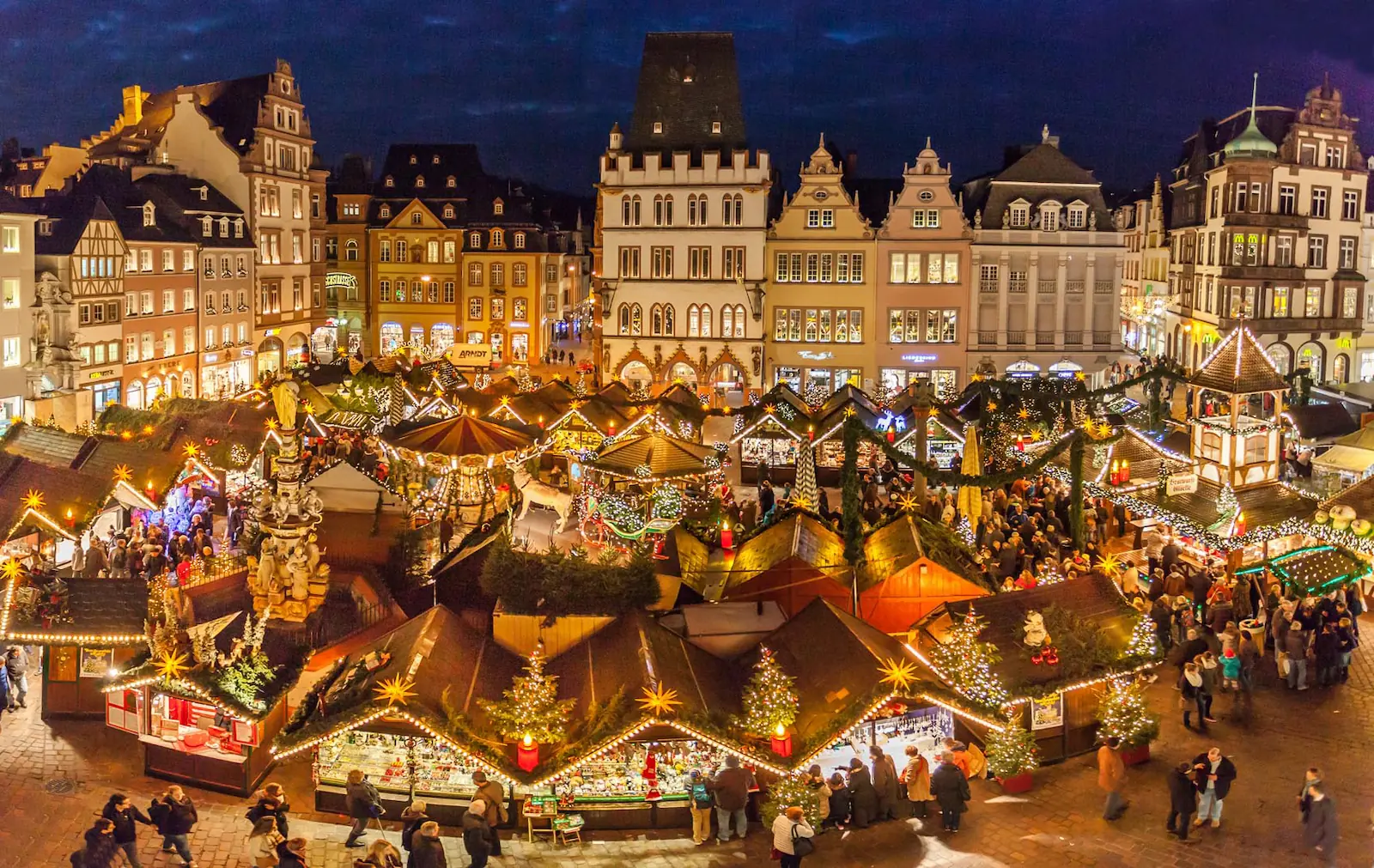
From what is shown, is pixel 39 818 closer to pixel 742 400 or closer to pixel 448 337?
pixel 742 400

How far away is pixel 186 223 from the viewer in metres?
48.8

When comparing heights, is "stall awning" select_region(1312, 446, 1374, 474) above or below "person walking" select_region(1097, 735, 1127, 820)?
above

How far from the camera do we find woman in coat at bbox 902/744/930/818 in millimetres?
14258

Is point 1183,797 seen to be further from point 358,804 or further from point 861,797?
point 358,804

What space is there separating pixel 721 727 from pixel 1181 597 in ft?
30.6

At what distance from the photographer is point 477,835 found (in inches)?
506

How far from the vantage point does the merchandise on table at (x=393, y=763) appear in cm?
1435

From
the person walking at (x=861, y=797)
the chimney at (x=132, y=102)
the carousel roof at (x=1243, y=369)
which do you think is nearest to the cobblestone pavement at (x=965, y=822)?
the person walking at (x=861, y=797)

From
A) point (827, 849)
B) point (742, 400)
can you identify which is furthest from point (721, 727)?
point (742, 400)

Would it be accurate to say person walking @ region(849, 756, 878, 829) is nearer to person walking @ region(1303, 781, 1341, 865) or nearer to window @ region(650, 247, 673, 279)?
person walking @ region(1303, 781, 1341, 865)

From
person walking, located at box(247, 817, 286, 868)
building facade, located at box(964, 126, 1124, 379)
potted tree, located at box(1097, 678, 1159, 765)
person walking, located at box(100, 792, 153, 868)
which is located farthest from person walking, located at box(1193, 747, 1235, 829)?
building facade, located at box(964, 126, 1124, 379)

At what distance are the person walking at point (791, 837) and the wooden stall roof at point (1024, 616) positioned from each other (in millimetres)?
3613

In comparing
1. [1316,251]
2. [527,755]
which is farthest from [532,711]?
[1316,251]

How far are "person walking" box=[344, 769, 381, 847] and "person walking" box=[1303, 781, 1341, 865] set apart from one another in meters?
9.43
